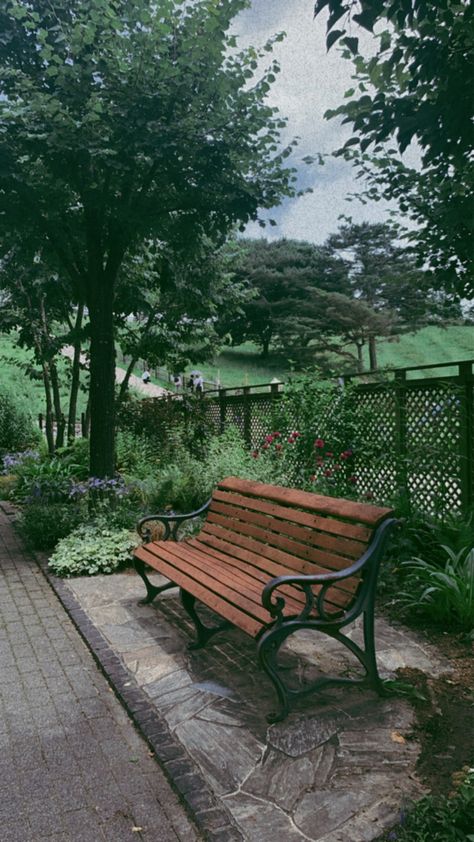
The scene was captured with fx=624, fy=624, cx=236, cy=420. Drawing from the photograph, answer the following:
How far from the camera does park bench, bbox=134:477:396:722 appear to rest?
3.19 meters

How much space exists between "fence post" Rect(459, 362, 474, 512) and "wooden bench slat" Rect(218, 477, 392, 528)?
7.83 feet

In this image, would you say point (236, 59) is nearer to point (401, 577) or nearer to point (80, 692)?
point (401, 577)

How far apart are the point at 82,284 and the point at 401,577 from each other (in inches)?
224

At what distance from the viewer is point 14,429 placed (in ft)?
56.7

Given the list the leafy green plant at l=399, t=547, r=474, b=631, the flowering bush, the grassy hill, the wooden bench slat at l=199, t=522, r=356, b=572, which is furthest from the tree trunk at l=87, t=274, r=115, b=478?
the grassy hill

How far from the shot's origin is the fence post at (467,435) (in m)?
5.96

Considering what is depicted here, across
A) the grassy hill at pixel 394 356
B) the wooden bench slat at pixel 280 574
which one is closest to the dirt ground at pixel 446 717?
the wooden bench slat at pixel 280 574

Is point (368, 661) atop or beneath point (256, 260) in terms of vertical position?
beneath

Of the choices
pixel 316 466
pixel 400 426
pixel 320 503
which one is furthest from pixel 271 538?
pixel 316 466

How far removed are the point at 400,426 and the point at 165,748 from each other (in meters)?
4.63

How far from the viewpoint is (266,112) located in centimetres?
740

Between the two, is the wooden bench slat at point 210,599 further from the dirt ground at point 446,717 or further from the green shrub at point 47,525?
the green shrub at point 47,525

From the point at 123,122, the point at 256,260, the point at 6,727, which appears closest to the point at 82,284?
the point at 123,122

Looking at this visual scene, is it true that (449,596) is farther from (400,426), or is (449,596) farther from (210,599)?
(400,426)
